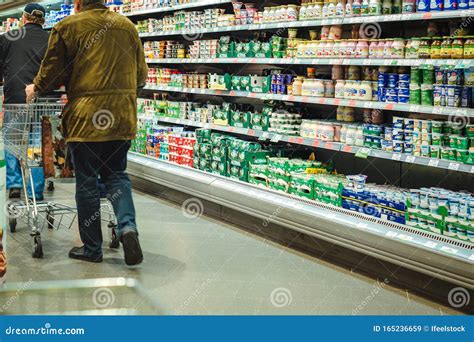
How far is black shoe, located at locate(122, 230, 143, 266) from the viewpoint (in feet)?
14.2

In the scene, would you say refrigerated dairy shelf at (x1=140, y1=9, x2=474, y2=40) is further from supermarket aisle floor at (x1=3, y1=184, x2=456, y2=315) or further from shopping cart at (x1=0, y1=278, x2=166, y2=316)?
shopping cart at (x1=0, y1=278, x2=166, y2=316)

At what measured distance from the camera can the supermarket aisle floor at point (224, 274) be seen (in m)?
3.74

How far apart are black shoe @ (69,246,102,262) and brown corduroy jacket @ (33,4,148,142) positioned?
2.72 ft

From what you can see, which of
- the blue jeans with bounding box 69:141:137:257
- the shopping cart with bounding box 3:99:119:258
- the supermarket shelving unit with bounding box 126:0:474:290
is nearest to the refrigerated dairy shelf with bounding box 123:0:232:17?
the supermarket shelving unit with bounding box 126:0:474:290

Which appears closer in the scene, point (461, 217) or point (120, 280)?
point (461, 217)

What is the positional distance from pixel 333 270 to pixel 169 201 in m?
2.70

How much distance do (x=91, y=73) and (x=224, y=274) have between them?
1.57 m

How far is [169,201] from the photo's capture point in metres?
6.77

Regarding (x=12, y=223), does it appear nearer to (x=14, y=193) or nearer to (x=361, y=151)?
(x=14, y=193)

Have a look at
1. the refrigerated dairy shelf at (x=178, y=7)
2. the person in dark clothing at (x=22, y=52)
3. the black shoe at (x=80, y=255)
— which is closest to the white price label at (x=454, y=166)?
the black shoe at (x=80, y=255)

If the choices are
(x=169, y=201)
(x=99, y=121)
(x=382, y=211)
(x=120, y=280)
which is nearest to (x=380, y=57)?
(x=382, y=211)

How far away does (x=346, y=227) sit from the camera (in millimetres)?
4367

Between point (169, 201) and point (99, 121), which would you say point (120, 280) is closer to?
point (99, 121)

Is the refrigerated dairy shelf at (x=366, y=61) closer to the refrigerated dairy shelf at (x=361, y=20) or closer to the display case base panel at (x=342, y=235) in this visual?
the refrigerated dairy shelf at (x=361, y=20)
